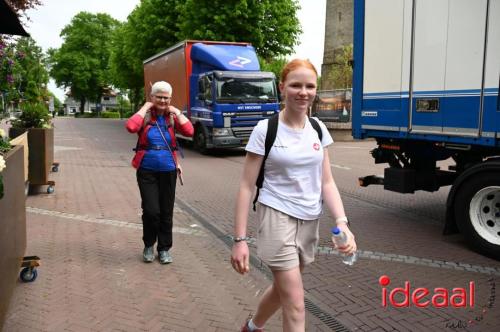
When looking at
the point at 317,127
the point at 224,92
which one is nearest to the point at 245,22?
the point at 224,92

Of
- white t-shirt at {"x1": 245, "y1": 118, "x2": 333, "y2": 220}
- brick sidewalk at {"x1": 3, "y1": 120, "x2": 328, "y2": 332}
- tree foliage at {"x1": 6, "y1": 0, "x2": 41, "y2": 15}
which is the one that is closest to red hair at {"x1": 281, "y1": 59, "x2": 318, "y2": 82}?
white t-shirt at {"x1": 245, "y1": 118, "x2": 333, "y2": 220}

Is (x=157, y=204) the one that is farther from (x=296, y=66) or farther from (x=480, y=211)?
(x=480, y=211)

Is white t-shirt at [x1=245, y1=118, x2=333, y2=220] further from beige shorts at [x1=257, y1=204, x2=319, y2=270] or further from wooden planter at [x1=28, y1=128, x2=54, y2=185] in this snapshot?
wooden planter at [x1=28, y1=128, x2=54, y2=185]

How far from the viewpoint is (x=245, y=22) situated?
23844 millimetres

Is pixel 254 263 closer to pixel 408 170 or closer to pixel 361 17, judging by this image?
pixel 408 170

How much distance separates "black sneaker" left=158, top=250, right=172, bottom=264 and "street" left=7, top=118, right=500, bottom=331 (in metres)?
0.88

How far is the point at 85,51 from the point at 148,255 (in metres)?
69.5

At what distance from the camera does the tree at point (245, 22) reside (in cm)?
2353

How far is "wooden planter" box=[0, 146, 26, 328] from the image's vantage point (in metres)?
3.29

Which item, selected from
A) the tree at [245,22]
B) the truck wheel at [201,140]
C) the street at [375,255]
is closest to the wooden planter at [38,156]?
the street at [375,255]

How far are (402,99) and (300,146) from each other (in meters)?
4.06

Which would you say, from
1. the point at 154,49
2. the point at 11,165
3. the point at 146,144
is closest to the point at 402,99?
the point at 146,144

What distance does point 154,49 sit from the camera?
97.3 feet

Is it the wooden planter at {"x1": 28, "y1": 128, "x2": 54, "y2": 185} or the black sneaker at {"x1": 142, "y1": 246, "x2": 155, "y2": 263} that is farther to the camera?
the wooden planter at {"x1": 28, "y1": 128, "x2": 54, "y2": 185}
